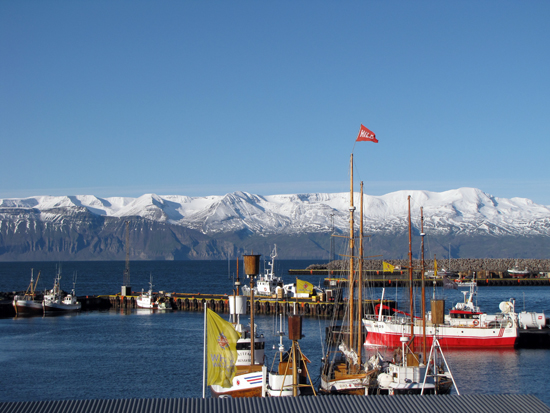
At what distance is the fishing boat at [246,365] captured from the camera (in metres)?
38.1

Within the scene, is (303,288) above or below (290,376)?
above

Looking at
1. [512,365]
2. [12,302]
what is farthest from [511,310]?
[12,302]

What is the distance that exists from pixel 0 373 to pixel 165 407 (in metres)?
31.7

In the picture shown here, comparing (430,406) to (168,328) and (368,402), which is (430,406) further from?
(168,328)

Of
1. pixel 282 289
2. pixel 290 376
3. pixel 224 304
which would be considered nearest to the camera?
pixel 290 376

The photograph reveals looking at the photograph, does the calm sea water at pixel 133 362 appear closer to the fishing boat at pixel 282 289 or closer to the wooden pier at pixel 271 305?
the wooden pier at pixel 271 305

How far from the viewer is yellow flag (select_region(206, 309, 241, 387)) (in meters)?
35.4

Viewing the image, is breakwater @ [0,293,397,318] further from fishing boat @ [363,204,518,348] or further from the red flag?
the red flag

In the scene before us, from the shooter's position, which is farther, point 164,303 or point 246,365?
point 164,303

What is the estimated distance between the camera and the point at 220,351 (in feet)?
117

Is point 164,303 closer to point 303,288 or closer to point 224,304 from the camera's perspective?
point 224,304

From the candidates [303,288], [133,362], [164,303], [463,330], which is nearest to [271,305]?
[303,288]

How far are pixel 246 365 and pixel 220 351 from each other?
606cm

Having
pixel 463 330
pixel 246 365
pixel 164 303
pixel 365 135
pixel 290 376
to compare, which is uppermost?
pixel 365 135
